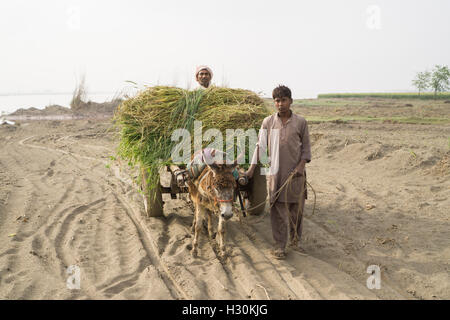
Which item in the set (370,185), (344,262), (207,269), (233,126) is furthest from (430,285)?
(370,185)

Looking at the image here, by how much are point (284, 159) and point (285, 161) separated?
3cm

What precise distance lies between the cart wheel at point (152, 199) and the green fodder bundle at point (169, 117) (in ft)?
0.85

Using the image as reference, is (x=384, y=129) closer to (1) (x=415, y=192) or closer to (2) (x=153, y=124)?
(1) (x=415, y=192)

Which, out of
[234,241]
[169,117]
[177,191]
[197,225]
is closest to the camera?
[197,225]

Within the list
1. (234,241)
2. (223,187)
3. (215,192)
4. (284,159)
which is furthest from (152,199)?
(284,159)

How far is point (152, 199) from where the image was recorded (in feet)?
18.0

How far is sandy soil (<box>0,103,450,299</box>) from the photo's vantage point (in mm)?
3703

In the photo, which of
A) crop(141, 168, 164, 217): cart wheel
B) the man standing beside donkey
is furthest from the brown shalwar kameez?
crop(141, 168, 164, 217): cart wheel

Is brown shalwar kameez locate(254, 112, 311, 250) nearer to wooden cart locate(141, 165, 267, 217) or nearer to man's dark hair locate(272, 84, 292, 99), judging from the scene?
man's dark hair locate(272, 84, 292, 99)

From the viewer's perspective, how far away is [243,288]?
3697 millimetres

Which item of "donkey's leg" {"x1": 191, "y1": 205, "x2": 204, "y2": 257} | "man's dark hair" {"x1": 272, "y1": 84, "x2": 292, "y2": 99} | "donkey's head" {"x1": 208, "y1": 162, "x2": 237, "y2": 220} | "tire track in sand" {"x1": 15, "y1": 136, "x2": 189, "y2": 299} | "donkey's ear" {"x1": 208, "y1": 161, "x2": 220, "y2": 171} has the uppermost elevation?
"man's dark hair" {"x1": 272, "y1": 84, "x2": 292, "y2": 99}

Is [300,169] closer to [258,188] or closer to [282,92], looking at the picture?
[282,92]

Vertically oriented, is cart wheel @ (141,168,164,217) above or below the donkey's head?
below

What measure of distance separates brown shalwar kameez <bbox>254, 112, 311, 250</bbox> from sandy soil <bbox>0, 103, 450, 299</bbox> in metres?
0.47
